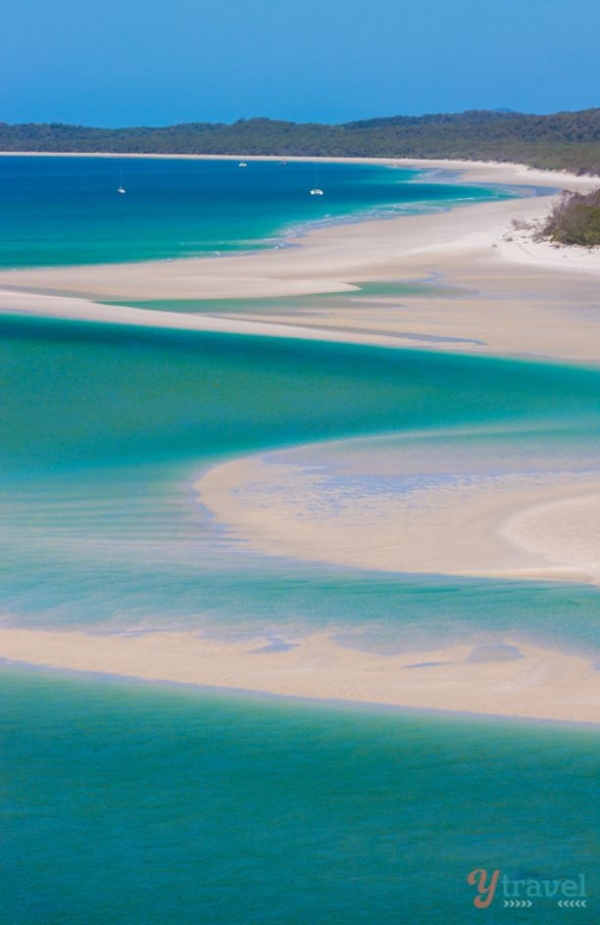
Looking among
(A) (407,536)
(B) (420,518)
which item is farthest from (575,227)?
Result: (A) (407,536)

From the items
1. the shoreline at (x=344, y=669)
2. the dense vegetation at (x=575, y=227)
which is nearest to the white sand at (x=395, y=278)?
the dense vegetation at (x=575, y=227)

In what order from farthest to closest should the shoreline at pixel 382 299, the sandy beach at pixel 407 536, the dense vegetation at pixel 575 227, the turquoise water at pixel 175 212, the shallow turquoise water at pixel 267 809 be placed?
the turquoise water at pixel 175 212 → the dense vegetation at pixel 575 227 → the shoreline at pixel 382 299 → the sandy beach at pixel 407 536 → the shallow turquoise water at pixel 267 809

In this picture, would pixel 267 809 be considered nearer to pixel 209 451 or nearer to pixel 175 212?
pixel 209 451

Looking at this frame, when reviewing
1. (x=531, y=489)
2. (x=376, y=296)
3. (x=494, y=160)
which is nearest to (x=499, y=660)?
(x=531, y=489)

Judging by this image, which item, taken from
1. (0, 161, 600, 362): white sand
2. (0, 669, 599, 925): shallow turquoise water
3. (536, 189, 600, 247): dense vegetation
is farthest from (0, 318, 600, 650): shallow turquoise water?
→ (536, 189, 600, 247): dense vegetation

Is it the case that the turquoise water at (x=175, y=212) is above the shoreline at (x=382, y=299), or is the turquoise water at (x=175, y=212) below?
above

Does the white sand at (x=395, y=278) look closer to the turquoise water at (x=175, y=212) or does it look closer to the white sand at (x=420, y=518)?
the turquoise water at (x=175, y=212)

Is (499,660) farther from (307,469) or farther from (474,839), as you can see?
(307,469)
